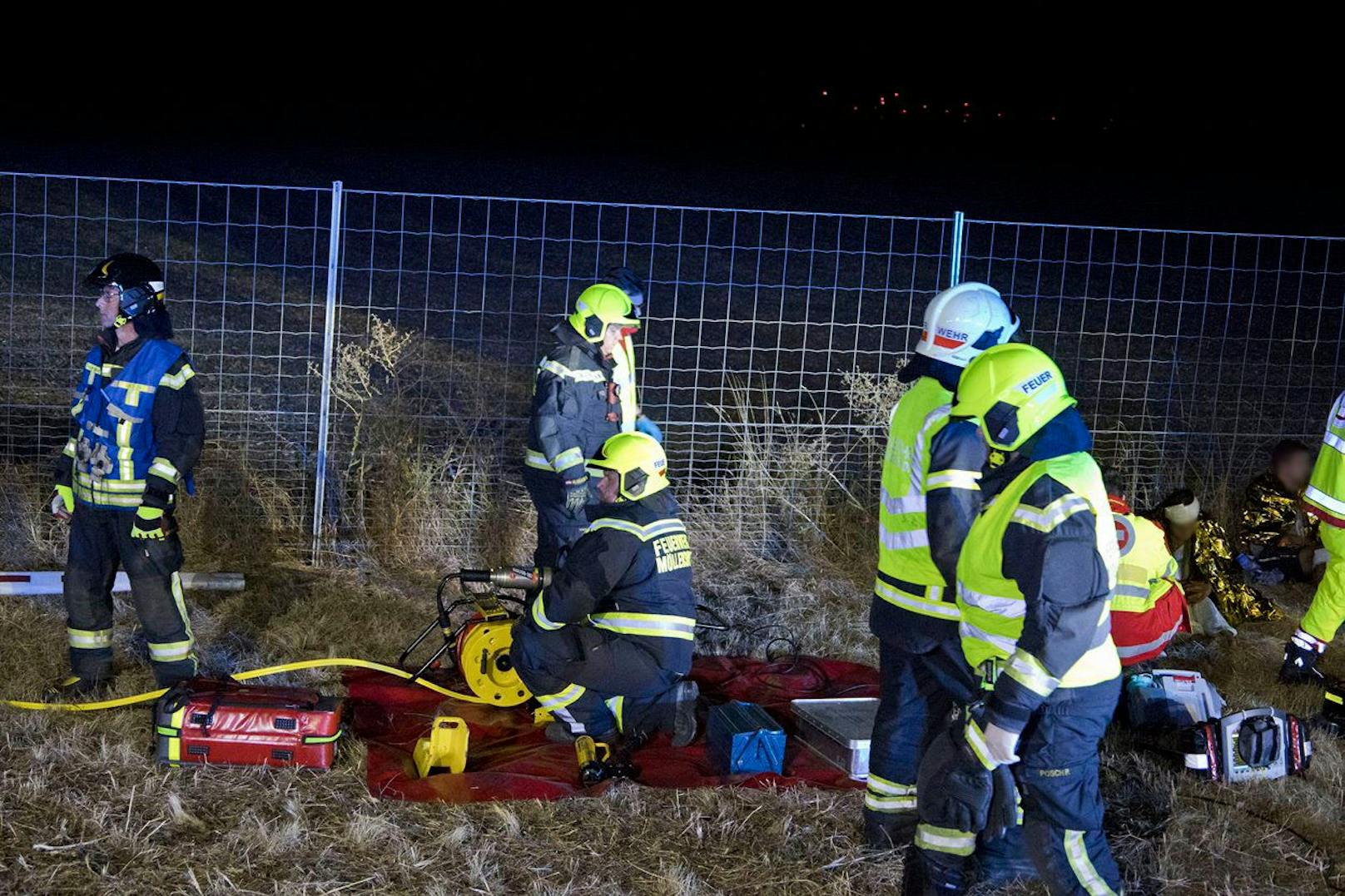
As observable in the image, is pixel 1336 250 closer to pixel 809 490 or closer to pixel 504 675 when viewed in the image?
pixel 809 490

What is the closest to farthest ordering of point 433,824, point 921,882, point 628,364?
point 921,882, point 433,824, point 628,364

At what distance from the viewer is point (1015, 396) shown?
11.8ft

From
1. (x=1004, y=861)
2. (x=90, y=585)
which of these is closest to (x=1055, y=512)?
(x=1004, y=861)

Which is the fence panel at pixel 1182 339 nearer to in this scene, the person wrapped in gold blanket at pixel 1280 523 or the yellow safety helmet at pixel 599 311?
the person wrapped in gold blanket at pixel 1280 523

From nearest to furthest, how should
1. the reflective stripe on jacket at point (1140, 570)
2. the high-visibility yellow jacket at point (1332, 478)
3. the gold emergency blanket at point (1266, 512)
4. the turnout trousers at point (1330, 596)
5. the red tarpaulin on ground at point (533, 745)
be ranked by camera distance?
the red tarpaulin on ground at point (533, 745)
the reflective stripe on jacket at point (1140, 570)
the high-visibility yellow jacket at point (1332, 478)
the turnout trousers at point (1330, 596)
the gold emergency blanket at point (1266, 512)

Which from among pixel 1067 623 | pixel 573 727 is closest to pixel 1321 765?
pixel 1067 623

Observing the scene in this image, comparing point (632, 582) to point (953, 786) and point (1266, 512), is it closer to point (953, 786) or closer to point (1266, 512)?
point (953, 786)

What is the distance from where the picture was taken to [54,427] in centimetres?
1005

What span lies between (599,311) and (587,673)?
7.07 ft

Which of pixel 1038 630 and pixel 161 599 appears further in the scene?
pixel 161 599

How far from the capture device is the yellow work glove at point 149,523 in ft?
18.3

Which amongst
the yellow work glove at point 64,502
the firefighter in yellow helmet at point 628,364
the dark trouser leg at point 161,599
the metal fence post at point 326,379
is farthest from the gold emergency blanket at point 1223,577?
the yellow work glove at point 64,502

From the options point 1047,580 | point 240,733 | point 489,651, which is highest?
point 1047,580

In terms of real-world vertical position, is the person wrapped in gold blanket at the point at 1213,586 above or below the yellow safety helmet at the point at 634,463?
below
